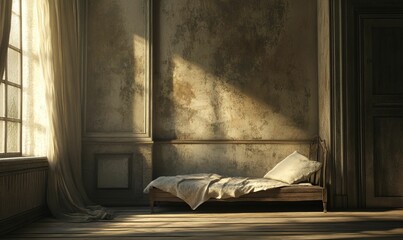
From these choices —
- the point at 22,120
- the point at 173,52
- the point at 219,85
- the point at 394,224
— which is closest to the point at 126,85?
the point at 173,52

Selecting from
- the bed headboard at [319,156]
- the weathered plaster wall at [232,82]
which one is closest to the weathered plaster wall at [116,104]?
the weathered plaster wall at [232,82]

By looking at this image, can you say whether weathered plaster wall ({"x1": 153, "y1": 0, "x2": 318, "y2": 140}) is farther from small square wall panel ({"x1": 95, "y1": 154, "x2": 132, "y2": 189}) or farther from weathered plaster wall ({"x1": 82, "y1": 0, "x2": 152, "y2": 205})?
small square wall panel ({"x1": 95, "y1": 154, "x2": 132, "y2": 189})

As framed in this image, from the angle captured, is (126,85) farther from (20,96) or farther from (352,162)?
(352,162)

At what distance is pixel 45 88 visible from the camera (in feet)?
20.7

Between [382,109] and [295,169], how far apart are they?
4.53 feet

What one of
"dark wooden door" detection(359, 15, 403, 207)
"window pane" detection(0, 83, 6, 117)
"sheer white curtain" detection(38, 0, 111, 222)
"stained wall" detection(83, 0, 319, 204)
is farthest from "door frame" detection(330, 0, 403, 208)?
"window pane" detection(0, 83, 6, 117)

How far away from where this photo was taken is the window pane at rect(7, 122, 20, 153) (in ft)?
19.0

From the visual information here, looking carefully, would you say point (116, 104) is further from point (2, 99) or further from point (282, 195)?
point (282, 195)

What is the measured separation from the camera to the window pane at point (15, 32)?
5.89 m

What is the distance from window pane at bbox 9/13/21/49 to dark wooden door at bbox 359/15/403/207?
4.17 m

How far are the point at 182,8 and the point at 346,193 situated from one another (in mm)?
3297

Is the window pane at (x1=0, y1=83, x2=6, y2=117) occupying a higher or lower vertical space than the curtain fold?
lower

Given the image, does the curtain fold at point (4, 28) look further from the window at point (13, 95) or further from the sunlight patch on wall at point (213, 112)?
the sunlight patch on wall at point (213, 112)

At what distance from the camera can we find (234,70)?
7.73 metres
